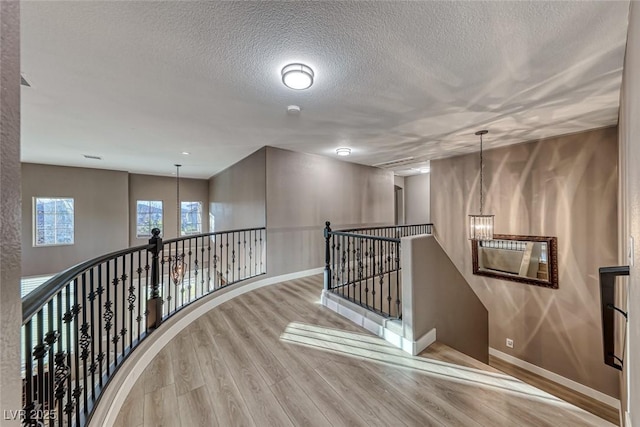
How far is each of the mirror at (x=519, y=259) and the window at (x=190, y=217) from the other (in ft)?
28.6

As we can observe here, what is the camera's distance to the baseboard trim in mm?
1714

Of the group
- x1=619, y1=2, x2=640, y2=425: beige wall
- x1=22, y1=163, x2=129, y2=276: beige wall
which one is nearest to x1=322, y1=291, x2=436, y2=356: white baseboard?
x1=619, y1=2, x2=640, y2=425: beige wall

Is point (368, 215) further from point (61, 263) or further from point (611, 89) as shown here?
point (61, 263)

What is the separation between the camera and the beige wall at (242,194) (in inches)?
198

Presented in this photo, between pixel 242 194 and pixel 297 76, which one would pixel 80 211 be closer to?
pixel 242 194

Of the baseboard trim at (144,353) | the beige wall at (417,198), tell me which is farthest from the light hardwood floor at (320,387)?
the beige wall at (417,198)

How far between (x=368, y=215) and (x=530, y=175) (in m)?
3.39

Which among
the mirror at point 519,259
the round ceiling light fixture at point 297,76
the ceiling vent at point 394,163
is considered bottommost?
the mirror at point 519,259

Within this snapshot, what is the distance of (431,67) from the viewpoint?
2.22m

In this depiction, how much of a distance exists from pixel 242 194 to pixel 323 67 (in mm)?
4268

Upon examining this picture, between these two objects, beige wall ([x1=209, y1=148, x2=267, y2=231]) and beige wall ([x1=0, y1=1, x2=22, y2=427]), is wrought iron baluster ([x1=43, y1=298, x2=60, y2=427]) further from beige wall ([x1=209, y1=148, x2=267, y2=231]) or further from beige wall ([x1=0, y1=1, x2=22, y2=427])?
beige wall ([x1=209, y1=148, x2=267, y2=231])

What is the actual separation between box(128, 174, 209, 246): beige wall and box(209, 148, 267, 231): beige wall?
1272 millimetres

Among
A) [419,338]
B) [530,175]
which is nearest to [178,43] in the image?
[419,338]

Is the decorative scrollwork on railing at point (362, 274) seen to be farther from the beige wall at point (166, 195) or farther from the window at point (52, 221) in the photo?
the window at point (52, 221)
